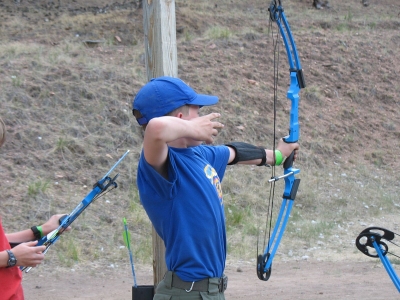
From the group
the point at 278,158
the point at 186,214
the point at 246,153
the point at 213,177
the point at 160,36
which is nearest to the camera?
the point at 186,214

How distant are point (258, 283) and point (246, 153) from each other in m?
2.87

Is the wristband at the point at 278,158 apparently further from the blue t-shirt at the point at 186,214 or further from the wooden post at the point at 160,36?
the wooden post at the point at 160,36

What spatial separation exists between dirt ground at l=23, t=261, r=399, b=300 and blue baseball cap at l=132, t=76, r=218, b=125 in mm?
3011

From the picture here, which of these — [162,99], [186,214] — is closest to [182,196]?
[186,214]

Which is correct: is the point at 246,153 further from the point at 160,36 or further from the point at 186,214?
the point at 160,36

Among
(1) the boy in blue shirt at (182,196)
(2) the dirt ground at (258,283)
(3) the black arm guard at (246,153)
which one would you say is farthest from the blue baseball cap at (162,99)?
(2) the dirt ground at (258,283)

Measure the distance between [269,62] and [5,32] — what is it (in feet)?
19.0

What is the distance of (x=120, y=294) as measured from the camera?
18.0 feet

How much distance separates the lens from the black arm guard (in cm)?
319

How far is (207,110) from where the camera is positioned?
412 inches

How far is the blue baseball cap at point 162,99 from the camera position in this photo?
271 cm

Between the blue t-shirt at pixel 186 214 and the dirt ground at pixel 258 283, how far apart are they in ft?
9.30

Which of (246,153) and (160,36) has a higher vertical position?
(160,36)

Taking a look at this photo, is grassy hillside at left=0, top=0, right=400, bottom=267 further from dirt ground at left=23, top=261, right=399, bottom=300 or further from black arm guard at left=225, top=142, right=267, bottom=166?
black arm guard at left=225, top=142, right=267, bottom=166
